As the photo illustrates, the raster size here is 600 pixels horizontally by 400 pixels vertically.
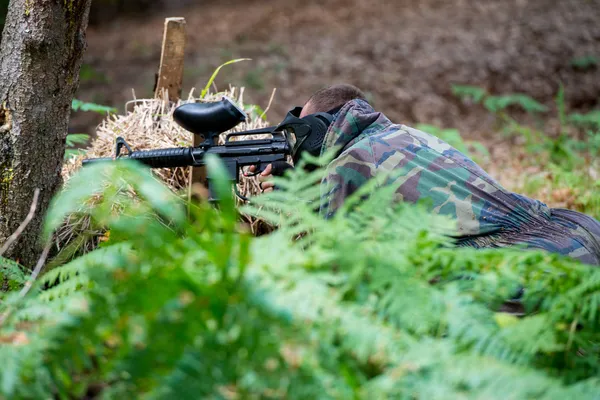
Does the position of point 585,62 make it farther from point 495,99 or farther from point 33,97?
point 33,97

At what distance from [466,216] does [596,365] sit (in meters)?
1.38

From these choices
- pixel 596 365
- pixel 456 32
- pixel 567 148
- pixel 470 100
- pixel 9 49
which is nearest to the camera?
pixel 596 365

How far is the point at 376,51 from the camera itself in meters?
10.1

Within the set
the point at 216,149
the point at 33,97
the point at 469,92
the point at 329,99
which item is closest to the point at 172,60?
the point at 216,149

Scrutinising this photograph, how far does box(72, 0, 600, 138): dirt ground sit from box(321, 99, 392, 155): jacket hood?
15.2ft

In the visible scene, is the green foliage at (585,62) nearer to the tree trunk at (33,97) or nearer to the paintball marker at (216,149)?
the paintball marker at (216,149)

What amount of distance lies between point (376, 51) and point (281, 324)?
30.7ft

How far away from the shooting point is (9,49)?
2.83 meters

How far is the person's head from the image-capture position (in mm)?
3561

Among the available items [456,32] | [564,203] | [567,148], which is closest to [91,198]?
[564,203]

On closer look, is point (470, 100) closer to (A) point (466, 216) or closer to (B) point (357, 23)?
(B) point (357, 23)

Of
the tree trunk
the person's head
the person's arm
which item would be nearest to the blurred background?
the person's head

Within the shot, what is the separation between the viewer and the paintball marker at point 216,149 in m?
3.33

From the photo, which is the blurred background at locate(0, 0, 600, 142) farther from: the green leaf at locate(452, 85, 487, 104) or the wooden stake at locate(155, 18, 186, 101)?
the wooden stake at locate(155, 18, 186, 101)
